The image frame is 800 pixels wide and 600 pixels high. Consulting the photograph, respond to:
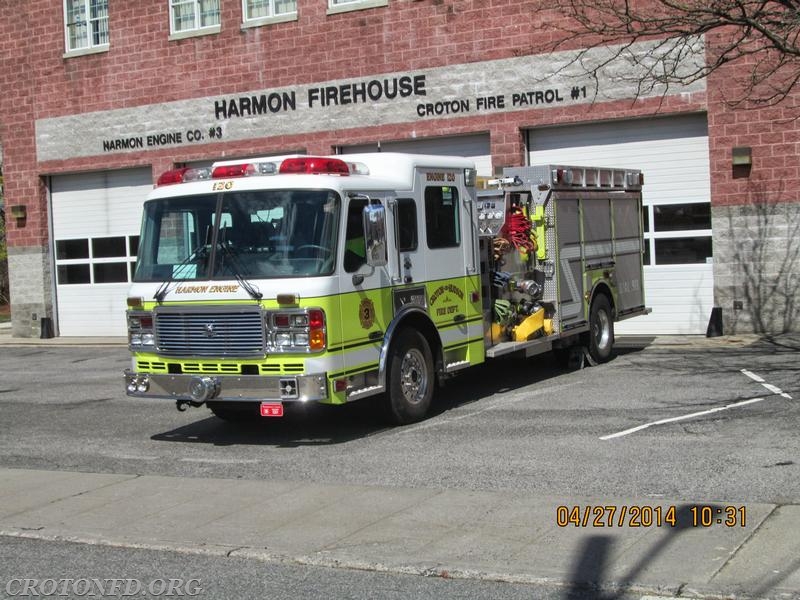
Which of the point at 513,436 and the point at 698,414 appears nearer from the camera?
the point at 513,436

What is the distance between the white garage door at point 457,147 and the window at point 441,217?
339 inches

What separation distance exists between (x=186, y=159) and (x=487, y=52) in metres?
7.16

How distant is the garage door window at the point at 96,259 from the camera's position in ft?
82.1

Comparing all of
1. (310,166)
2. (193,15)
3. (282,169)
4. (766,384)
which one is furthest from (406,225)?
(193,15)

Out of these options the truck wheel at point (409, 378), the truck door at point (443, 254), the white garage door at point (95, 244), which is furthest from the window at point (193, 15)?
the truck wheel at point (409, 378)

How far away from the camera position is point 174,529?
7.83m

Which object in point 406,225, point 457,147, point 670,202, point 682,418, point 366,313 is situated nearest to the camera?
point 366,313

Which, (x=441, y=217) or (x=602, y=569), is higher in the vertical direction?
(x=441, y=217)

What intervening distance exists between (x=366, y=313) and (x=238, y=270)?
1.30 m

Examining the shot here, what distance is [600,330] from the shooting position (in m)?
15.8

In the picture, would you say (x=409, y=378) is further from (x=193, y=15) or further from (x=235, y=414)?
(x=193, y=15)

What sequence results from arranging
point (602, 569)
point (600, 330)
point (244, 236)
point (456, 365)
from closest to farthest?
point (602, 569)
point (244, 236)
point (456, 365)
point (600, 330)

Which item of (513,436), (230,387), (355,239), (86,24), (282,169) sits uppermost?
(86,24)

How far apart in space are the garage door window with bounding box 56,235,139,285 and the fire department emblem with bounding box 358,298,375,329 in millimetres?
14813
